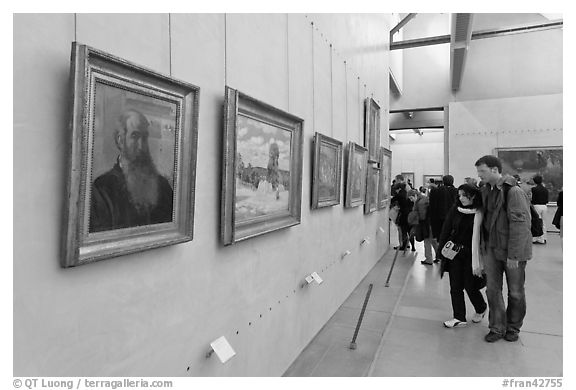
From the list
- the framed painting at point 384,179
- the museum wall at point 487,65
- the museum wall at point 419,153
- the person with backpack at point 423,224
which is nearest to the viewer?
the framed painting at point 384,179

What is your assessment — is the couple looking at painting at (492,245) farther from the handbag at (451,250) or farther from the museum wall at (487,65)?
the museum wall at (487,65)

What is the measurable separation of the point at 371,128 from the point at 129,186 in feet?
21.4

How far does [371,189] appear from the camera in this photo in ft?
23.8

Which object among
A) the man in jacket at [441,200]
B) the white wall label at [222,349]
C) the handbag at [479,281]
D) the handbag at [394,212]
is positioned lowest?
the handbag at [479,281]

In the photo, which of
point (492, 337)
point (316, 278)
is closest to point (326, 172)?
Answer: point (316, 278)

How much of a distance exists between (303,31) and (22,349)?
12.6 ft

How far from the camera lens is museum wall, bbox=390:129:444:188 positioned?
23297mm

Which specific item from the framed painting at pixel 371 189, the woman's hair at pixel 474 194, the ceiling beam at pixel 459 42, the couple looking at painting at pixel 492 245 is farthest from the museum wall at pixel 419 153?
the woman's hair at pixel 474 194

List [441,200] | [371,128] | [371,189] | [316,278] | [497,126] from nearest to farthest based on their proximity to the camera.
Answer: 1. [316,278]
2. [371,189]
3. [371,128]
4. [441,200]
5. [497,126]

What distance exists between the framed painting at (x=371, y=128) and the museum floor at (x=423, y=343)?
2849mm

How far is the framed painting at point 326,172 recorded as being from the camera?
427cm

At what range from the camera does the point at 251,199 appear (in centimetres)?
291

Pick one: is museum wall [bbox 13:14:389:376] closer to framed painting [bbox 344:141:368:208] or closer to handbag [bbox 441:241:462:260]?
framed painting [bbox 344:141:368:208]

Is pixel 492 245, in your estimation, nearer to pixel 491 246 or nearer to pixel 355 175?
pixel 491 246
